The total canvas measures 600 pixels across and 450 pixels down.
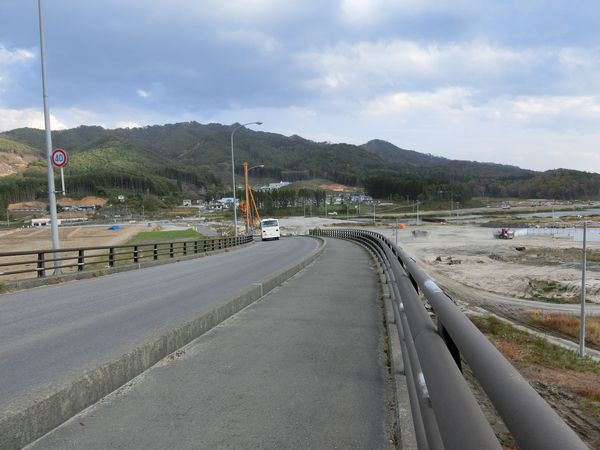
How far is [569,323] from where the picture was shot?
2358 cm

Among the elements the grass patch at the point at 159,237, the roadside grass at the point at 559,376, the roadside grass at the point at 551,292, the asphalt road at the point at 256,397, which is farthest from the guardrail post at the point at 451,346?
the grass patch at the point at 159,237

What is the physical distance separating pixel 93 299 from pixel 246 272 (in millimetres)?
7419

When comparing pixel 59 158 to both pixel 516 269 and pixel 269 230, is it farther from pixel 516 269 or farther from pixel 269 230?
pixel 269 230

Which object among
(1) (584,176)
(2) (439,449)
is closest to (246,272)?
(2) (439,449)

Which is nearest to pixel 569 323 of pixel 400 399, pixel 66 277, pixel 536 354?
pixel 536 354

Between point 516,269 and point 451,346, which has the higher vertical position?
point 451,346

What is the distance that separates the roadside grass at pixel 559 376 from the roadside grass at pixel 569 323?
365 inches

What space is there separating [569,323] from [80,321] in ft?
76.4

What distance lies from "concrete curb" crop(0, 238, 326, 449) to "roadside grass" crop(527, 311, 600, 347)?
68.5ft

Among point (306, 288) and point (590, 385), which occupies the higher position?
point (306, 288)

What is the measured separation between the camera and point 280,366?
569cm

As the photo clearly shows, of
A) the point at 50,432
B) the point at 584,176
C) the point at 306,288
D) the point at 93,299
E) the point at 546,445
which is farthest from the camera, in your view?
the point at 584,176

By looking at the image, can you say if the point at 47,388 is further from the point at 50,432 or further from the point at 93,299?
the point at 93,299

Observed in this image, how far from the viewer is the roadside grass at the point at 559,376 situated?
697 cm
